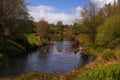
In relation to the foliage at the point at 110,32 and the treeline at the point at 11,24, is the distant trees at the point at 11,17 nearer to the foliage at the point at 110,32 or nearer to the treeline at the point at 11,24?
the treeline at the point at 11,24

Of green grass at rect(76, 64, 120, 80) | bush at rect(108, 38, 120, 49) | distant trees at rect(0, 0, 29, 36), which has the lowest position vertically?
bush at rect(108, 38, 120, 49)

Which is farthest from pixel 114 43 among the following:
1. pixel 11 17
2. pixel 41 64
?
pixel 41 64

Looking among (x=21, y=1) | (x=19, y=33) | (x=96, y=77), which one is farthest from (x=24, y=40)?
(x=96, y=77)

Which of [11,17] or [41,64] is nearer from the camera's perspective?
[41,64]

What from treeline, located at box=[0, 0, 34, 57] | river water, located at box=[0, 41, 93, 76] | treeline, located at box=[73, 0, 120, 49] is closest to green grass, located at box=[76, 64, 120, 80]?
river water, located at box=[0, 41, 93, 76]

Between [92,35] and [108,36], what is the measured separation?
12655mm

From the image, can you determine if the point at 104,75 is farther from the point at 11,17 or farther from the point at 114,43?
the point at 114,43

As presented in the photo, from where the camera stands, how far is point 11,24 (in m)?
51.5

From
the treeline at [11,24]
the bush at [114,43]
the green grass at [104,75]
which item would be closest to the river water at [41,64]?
the treeline at [11,24]

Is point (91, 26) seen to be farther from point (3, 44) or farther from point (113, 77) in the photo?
point (113, 77)

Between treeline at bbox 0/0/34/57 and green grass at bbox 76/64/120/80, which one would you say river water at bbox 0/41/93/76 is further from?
green grass at bbox 76/64/120/80

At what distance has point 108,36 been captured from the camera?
57625 millimetres

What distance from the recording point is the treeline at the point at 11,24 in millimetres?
49562

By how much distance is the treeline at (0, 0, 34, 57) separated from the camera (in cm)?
4956
